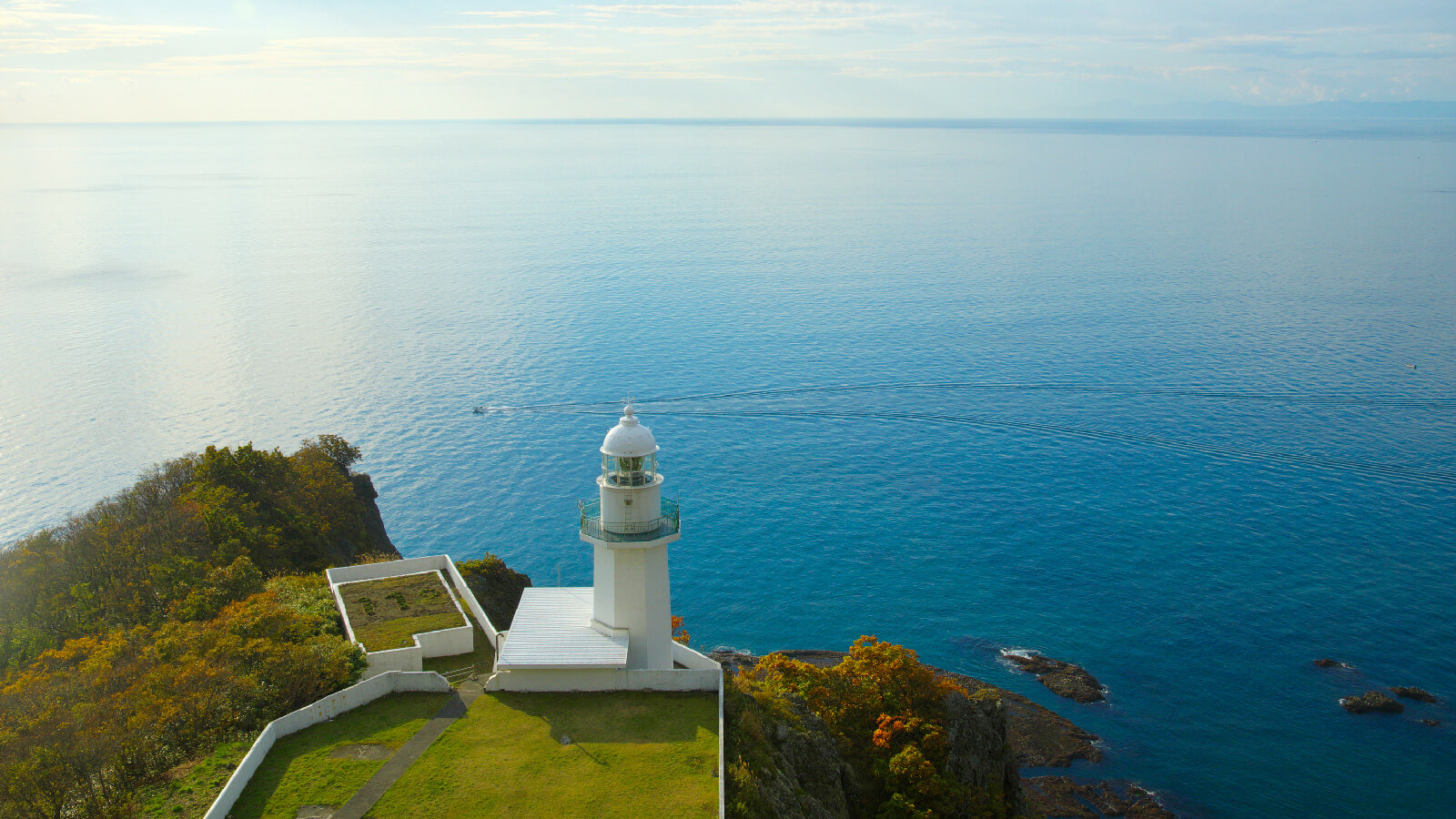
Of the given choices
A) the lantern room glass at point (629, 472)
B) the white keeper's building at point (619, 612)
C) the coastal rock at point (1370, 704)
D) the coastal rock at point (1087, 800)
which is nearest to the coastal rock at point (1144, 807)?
the coastal rock at point (1087, 800)

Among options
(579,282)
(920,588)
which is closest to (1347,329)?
(920,588)

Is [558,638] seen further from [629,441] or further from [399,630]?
[399,630]

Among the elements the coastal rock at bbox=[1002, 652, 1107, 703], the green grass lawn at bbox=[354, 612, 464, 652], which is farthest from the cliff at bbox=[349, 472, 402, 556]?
the coastal rock at bbox=[1002, 652, 1107, 703]

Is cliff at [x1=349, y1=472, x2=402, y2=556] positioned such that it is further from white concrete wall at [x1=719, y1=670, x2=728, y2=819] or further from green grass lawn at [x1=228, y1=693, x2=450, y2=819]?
white concrete wall at [x1=719, y1=670, x2=728, y2=819]

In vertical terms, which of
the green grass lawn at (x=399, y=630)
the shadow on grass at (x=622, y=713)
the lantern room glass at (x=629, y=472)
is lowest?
the green grass lawn at (x=399, y=630)

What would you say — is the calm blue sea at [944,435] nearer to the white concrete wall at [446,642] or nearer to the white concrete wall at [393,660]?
the white concrete wall at [446,642]

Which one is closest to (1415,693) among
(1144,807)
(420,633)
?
(1144,807)
